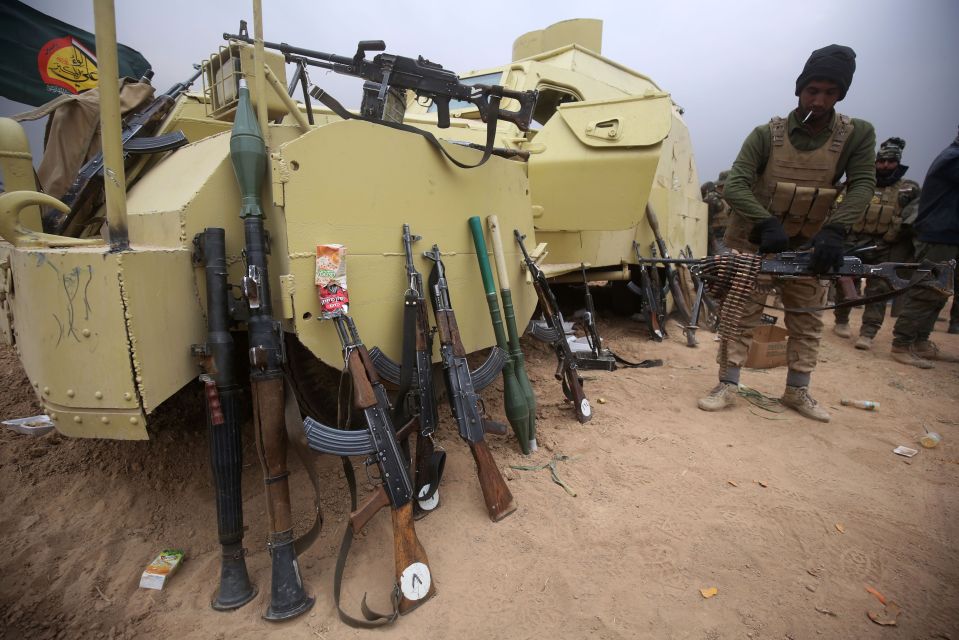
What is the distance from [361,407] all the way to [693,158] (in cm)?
615

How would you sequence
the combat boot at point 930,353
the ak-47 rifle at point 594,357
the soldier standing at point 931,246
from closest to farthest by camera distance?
the ak-47 rifle at point 594,357, the soldier standing at point 931,246, the combat boot at point 930,353

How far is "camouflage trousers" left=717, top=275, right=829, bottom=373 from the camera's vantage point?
10.1 feet

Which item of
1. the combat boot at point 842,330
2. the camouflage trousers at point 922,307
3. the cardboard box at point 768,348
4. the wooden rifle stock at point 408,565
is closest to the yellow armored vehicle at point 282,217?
the wooden rifle stock at point 408,565

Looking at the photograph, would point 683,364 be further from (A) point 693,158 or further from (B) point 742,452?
(A) point 693,158

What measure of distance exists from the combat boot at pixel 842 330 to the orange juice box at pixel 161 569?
22.0 ft

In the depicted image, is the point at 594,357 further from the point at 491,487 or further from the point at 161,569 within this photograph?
the point at 161,569

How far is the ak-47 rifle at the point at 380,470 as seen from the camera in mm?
1558

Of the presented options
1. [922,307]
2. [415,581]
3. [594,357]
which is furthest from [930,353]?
[415,581]

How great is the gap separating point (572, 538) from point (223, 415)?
134cm

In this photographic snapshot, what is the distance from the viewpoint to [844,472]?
2.39 metres

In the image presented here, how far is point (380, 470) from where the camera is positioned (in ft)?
5.52

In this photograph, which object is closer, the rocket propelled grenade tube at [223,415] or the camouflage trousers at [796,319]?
the rocket propelled grenade tube at [223,415]

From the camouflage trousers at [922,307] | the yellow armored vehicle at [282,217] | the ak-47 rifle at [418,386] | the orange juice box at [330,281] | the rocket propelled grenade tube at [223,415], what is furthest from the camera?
the camouflage trousers at [922,307]

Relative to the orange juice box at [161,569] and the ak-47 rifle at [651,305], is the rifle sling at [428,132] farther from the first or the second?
the ak-47 rifle at [651,305]
